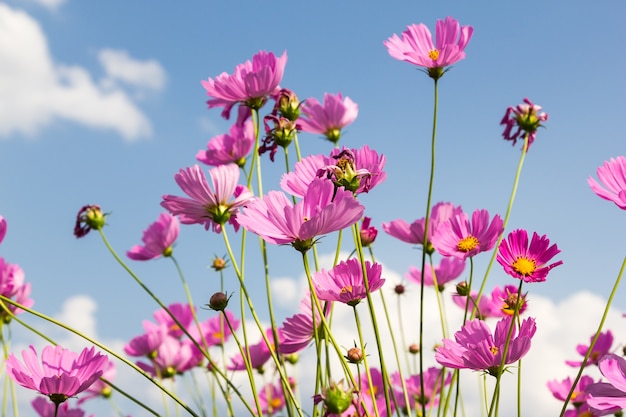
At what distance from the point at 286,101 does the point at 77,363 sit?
706mm

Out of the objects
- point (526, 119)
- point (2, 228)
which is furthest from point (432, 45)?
point (2, 228)

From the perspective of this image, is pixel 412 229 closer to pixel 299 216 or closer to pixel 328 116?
pixel 328 116

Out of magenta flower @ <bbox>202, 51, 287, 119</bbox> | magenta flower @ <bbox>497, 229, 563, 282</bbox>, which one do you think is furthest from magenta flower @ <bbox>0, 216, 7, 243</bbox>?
magenta flower @ <bbox>497, 229, 563, 282</bbox>

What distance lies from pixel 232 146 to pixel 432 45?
584 mm

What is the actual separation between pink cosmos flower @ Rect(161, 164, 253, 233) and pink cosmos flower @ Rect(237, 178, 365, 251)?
24 centimetres

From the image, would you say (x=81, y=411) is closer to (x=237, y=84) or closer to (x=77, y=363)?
(x=77, y=363)

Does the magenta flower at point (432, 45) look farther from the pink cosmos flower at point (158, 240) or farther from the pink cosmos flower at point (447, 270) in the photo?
the pink cosmos flower at point (158, 240)

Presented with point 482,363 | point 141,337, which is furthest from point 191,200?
point 141,337

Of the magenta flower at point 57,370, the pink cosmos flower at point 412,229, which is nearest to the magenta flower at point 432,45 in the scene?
the pink cosmos flower at point 412,229

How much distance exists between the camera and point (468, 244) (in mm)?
Answer: 1284

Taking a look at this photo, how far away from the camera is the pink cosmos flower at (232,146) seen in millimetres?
1701

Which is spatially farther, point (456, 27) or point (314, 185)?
point (456, 27)

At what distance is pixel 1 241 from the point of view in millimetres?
1331

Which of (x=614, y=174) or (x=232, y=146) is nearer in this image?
(x=614, y=174)
